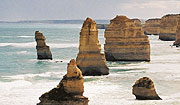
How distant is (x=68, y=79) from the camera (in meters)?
20.3

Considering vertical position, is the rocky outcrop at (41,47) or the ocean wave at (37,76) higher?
the rocky outcrop at (41,47)

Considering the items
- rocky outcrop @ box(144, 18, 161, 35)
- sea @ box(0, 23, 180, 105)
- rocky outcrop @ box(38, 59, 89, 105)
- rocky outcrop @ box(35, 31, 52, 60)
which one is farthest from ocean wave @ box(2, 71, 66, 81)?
rocky outcrop @ box(144, 18, 161, 35)

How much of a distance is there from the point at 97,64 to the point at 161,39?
76834 mm

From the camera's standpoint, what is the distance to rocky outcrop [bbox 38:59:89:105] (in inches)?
789

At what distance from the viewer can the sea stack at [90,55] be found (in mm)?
38625

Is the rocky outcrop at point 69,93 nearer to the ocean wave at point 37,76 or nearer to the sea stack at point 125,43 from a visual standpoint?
the ocean wave at point 37,76

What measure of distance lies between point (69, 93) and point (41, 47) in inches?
1342

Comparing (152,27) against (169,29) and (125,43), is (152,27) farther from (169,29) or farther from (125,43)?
(125,43)

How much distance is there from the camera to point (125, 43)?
52.9m

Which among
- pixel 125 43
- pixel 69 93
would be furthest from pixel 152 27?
pixel 69 93

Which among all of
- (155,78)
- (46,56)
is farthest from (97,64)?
(46,56)

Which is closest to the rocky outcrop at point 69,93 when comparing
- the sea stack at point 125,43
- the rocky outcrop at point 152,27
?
the sea stack at point 125,43

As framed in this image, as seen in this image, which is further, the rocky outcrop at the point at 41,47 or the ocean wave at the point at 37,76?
the rocky outcrop at the point at 41,47

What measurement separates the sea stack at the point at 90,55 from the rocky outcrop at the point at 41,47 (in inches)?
604
